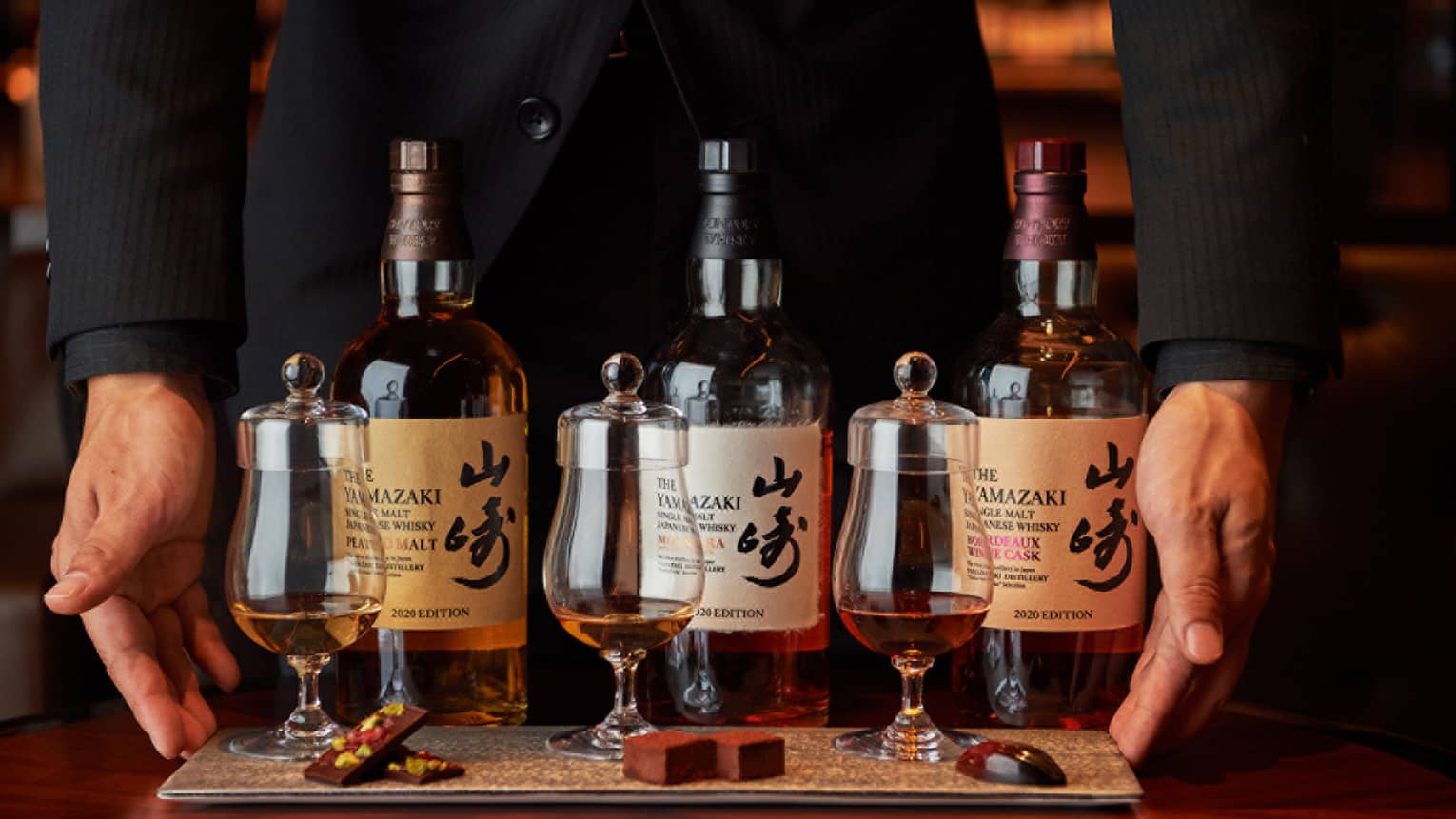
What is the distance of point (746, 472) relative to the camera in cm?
101

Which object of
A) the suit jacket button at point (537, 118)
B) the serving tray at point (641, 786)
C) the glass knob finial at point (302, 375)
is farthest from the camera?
the suit jacket button at point (537, 118)

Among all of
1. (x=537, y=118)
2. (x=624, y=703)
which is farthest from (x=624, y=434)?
(x=537, y=118)

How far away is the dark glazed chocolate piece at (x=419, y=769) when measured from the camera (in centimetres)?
91

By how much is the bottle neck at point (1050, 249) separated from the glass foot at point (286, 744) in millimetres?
457

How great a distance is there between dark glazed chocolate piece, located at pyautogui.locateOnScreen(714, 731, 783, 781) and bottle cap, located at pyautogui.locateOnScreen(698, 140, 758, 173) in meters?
0.32

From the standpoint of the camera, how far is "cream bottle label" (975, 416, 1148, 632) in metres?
1.02

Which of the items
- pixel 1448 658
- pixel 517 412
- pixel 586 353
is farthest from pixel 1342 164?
pixel 517 412

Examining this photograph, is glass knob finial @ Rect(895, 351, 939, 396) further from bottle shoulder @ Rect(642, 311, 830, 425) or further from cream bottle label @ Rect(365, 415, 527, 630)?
cream bottle label @ Rect(365, 415, 527, 630)

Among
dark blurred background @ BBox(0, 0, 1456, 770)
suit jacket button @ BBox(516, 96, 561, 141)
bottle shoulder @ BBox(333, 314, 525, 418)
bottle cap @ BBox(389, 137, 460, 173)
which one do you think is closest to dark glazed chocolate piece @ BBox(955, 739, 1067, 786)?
bottle shoulder @ BBox(333, 314, 525, 418)

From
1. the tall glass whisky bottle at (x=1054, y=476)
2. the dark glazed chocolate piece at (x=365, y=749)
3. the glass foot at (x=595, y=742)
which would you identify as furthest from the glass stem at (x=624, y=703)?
the tall glass whisky bottle at (x=1054, y=476)

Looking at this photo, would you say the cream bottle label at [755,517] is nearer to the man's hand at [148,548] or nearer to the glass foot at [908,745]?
the glass foot at [908,745]

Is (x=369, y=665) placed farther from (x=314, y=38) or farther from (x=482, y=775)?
(x=314, y=38)

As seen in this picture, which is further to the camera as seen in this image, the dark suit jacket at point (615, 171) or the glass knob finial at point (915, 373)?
the dark suit jacket at point (615, 171)

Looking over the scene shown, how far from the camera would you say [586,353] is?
4.42 ft
